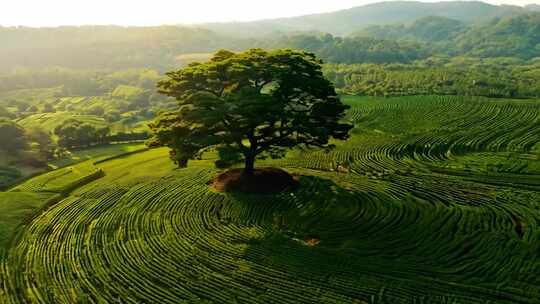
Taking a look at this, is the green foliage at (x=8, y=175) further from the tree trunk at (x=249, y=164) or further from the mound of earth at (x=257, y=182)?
the tree trunk at (x=249, y=164)

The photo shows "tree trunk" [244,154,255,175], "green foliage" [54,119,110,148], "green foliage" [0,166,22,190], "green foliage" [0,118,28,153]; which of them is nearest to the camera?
"tree trunk" [244,154,255,175]

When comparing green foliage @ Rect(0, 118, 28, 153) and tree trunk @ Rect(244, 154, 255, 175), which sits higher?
tree trunk @ Rect(244, 154, 255, 175)

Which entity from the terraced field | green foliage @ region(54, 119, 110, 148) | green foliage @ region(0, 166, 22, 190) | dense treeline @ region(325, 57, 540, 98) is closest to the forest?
the terraced field

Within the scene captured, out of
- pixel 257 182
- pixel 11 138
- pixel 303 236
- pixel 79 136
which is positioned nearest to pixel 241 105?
pixel 257 182

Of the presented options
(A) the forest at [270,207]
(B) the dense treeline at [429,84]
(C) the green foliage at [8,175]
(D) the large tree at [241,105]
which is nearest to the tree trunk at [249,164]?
(A) the forest at [270,207]

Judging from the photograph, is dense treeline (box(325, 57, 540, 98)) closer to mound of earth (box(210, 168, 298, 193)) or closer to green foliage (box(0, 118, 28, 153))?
mound of earth (box(210, 168, 298, 193))

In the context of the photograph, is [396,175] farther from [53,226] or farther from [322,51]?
[322,51]

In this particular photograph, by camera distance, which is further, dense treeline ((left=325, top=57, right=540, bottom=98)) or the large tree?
dense treeline ((left=325, top=57, right=540, bottom=98))
